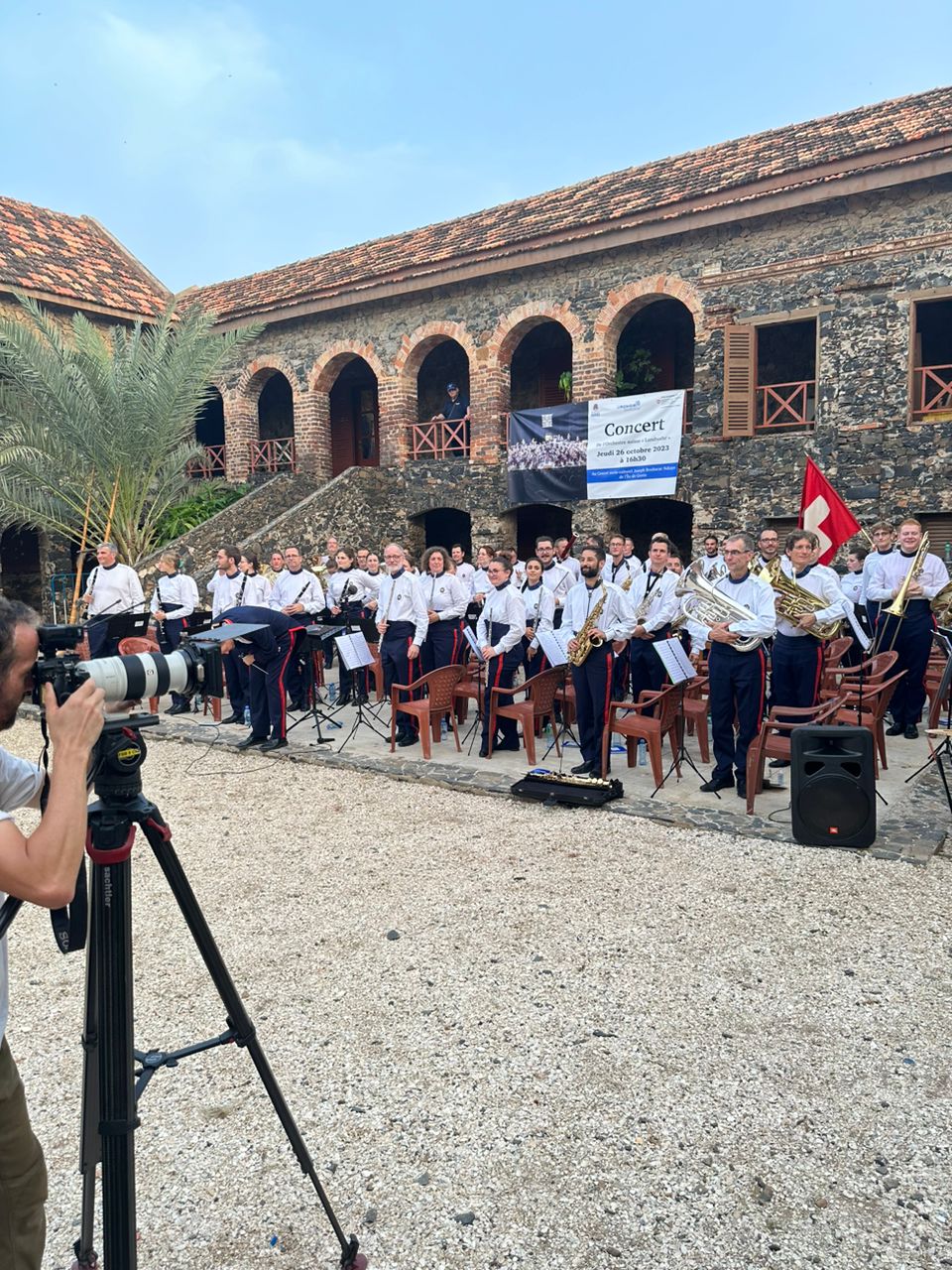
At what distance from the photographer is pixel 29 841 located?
1.58 m

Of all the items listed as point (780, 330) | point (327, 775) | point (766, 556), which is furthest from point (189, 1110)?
point (780, 330)

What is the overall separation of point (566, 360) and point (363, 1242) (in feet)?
62.3

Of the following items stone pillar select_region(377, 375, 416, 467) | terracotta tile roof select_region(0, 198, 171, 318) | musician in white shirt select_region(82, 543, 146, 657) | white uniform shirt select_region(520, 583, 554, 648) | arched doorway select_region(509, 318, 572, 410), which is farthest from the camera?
arched doorway select_region(509, 318, 572, 410)

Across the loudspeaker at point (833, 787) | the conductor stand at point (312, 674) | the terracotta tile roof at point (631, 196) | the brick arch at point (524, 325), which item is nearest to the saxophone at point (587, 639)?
the loudspeaker at point (833, 787)

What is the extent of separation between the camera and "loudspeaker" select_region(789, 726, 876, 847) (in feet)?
16.6

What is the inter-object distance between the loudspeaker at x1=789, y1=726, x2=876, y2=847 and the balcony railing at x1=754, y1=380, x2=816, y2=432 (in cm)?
1022

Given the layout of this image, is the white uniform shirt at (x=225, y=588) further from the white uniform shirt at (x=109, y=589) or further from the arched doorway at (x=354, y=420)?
the arched doorway at (x=354, y=420)

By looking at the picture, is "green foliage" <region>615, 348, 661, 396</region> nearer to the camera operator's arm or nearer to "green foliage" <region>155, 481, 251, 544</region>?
"green foliage" <region>155, 481, 251, 544</region>

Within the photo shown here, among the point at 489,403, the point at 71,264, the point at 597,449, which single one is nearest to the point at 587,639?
the point at 597,449

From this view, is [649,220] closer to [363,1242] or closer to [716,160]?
[716,160]

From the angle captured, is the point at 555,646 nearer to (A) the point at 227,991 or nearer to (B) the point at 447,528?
(A) the point at 227,991

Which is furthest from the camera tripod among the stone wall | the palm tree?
the palm tree

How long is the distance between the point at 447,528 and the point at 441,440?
3.94 metres

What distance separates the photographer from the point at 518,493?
1669 centimetres
